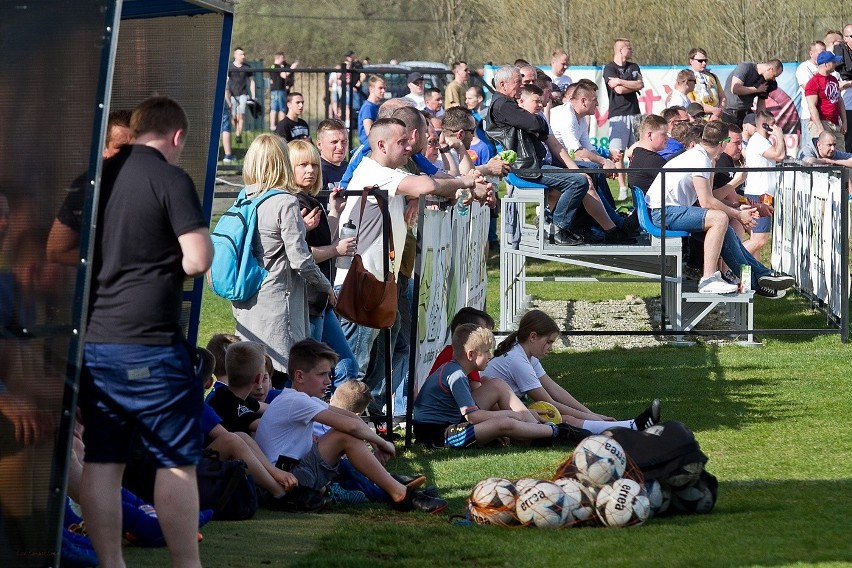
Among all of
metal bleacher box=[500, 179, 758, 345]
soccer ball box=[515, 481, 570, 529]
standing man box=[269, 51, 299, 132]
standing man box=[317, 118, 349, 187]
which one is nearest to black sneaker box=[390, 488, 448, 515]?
soccer ball box=[515, 481, 570, 529]

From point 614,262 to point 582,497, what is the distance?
7058 millimetres

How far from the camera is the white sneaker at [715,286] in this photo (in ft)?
40.5

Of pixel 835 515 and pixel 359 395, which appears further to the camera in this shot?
pixel 359 395

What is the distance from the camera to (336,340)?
857 cm

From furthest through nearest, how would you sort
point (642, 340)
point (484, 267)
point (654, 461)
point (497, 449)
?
point (642, 340) < point (484, 267) < point (497, 449) < point (654, 461)

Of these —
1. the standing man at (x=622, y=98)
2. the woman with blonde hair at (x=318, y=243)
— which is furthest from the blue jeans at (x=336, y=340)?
the standing man at (x=622, y=98)

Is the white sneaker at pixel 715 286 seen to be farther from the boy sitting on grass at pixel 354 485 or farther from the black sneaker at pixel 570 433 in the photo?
the boy sitting on grass at pixel 354 485

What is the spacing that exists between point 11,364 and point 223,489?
177cm

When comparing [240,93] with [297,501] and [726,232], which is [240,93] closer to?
[726,232]

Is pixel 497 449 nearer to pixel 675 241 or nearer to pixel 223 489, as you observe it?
pixel 223 489

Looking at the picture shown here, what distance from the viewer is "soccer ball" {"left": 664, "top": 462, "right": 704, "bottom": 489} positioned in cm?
652

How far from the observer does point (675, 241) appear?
40.7 feet

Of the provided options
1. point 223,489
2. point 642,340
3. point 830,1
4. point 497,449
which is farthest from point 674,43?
point 223,489

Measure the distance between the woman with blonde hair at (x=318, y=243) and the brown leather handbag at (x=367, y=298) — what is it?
0.60 feet
